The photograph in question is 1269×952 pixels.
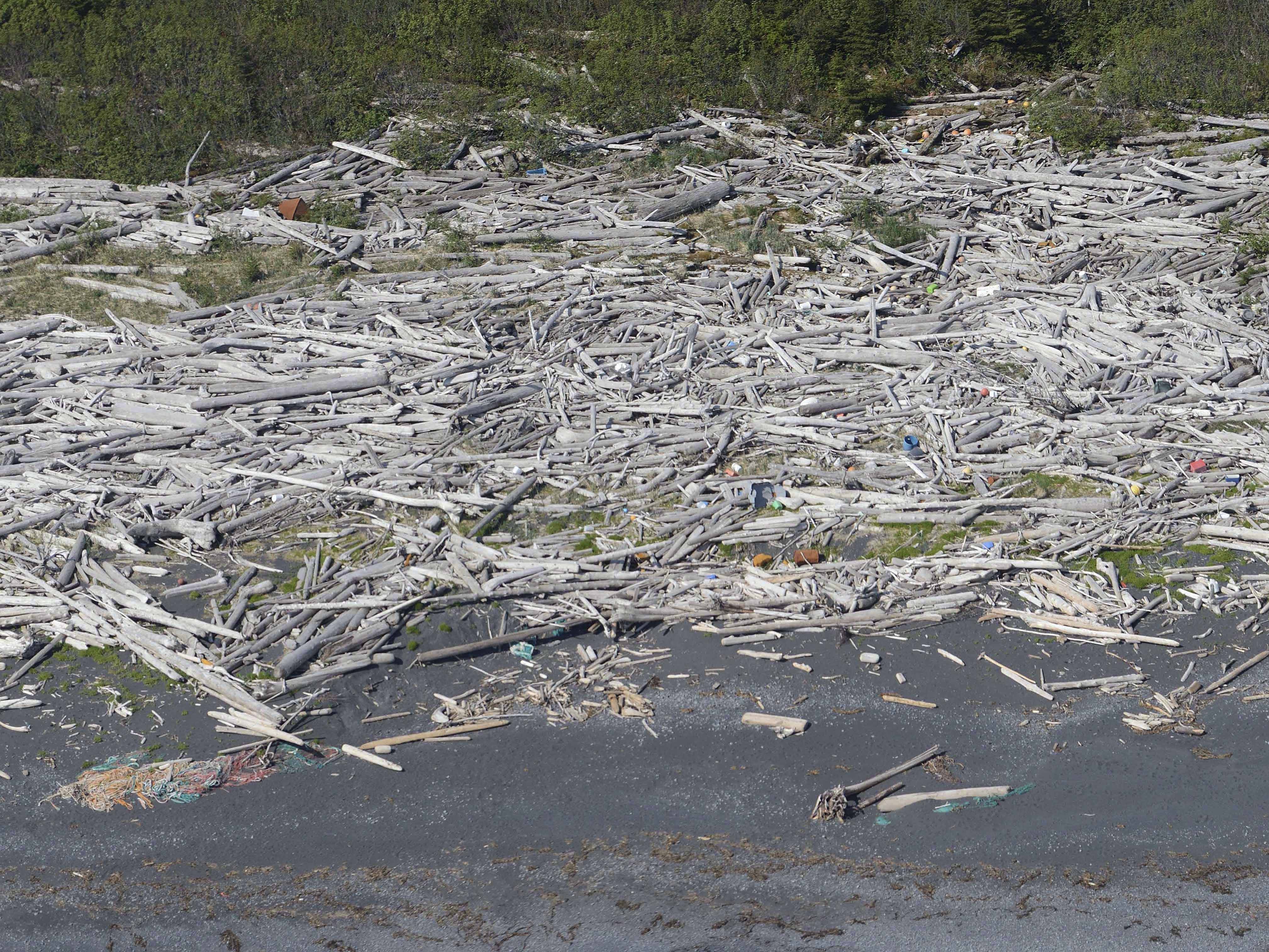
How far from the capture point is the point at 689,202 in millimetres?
17594

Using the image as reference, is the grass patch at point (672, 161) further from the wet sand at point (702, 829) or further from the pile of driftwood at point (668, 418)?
the wet sand at point (702, 829)

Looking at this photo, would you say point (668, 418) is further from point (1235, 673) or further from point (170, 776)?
point (170, 776)

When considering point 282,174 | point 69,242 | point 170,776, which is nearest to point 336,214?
point 282,174

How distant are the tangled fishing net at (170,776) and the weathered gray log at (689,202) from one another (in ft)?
36.0

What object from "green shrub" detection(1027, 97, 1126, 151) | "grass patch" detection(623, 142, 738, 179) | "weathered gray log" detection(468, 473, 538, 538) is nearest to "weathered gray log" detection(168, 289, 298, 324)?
"weathered gray log" detection(468, 473, 538, 538)

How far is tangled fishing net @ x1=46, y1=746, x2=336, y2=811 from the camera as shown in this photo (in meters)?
8.95

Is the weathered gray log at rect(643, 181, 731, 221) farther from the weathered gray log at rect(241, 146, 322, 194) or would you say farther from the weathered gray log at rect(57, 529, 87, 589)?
the weathered gray log at rect(57, 529, 87, 589)

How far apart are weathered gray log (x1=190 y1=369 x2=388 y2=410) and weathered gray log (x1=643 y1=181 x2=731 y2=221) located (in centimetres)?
598

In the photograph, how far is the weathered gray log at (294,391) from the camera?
13.4m

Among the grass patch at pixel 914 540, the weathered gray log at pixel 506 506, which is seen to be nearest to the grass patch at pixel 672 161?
the weathered gray log at pixel 506 506

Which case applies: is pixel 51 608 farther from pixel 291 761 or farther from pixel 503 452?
pixel 503 452

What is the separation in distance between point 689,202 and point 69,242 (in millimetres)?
10410

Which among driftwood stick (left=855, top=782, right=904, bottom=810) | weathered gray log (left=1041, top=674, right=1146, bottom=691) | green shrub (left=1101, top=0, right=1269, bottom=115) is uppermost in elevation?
green shrub (left=1101, top=0, right=1269, bottom=115)

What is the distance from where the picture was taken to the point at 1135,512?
1098cm
